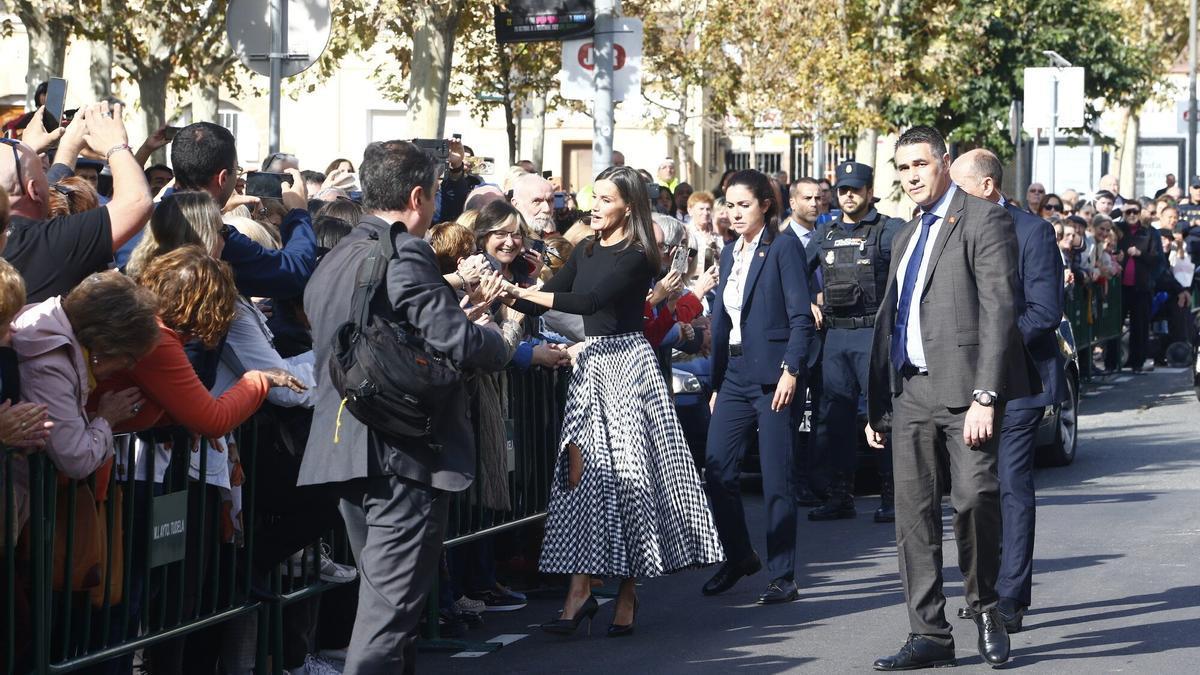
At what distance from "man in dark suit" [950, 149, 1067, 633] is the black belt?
10.4ft

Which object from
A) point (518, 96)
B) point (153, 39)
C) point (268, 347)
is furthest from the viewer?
point (518, 96)

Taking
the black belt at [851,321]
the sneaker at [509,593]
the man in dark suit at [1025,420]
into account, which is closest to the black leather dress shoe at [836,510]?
the black belt at [851,321]

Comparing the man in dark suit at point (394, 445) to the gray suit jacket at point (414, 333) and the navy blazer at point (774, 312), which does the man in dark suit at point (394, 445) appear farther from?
the navy blazer at point (774, 312)

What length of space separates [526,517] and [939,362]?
241cm

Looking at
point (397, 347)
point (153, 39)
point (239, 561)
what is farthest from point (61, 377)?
point (153, 39)

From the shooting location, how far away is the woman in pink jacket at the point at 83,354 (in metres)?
5.58

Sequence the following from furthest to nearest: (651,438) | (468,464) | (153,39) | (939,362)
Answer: (153,39) < (651,438) < (939,362) < (468,464)

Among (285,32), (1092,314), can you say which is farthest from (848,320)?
(1092,314)

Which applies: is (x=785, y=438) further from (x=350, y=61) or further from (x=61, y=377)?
(x=350, y=61)

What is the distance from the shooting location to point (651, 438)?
27.3ft

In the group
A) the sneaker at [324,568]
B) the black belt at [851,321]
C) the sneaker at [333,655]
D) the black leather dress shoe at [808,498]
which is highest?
the black belt at [851,321]

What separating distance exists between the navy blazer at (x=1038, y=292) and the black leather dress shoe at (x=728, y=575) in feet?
5.18

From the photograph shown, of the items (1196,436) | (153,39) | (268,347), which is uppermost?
(153,39)

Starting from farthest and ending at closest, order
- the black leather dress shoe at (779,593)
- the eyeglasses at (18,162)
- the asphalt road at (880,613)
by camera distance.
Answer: the black leather dress shoe at (779,593), the asphalt road at (880,613), the eyeglasses at (18,162)
